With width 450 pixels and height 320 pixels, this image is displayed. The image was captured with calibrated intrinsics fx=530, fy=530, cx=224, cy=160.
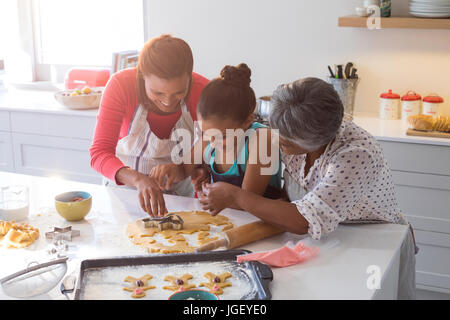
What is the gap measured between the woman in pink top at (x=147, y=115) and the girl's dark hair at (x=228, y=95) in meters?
0.19

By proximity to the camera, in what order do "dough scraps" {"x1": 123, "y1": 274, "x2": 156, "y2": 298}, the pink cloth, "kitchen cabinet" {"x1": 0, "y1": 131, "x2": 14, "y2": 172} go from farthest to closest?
"kitchen cabinet" {"x1": 0, "y1": 131, "x2": 14, "y2": 172} → the pink cloth → "dough scraps" {"x1": 123, "y1": 274, "x2": 156, "y2": 298}

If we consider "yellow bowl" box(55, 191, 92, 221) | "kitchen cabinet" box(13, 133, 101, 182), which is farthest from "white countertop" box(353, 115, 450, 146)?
"kitchen cabinet" box(13, 133, 101, 182)

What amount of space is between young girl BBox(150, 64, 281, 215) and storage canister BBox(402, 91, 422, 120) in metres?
1.28

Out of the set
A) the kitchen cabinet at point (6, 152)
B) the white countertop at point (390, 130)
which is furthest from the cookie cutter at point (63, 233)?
the kitchen cabinet at point (6, 152)

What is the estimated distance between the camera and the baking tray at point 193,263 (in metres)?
1.12

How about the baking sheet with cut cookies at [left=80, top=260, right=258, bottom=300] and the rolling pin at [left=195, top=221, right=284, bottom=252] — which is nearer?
the baking sheet with cut cookies at [left=80, top=260, right=258, bottom=300]

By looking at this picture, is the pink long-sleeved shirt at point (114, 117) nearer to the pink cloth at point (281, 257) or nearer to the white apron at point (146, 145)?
the white apron at point (146, 145)

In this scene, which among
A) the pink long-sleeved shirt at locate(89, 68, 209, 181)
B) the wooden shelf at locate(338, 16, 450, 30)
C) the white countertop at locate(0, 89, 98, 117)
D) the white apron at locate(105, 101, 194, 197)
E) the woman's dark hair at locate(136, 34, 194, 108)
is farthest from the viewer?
the white countertop at locate(0, 89, 98, 117)

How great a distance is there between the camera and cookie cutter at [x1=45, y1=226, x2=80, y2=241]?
137 cm

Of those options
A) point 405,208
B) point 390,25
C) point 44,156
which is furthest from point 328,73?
point 44,156

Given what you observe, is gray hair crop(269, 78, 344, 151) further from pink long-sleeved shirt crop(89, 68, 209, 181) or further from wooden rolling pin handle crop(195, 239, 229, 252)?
pink long-sleeved shirt crop(89, 68, 209, 181)

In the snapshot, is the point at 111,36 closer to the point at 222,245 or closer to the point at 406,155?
the point at 406,155

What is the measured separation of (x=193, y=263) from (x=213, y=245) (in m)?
0.10
